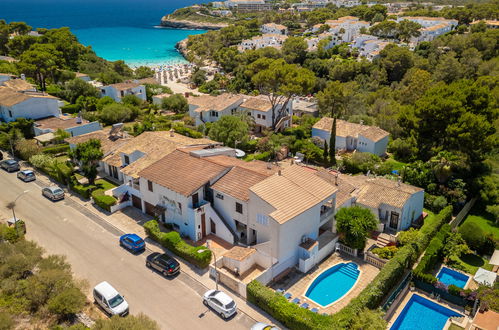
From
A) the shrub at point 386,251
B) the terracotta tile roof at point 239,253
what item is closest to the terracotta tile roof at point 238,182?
the terracotta tile roof at point 239,253

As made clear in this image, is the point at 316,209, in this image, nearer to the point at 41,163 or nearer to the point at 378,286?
the point at 378,286

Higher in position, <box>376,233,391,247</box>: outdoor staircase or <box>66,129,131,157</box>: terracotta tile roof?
<box>66,129,131,157</box>: terracotta tile roof

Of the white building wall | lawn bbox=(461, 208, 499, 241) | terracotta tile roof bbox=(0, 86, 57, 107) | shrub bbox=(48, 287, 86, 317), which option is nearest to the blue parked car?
shrub bbox=(48, 287, 86, 317)

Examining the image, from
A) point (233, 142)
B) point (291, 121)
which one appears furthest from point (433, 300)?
point (291, 121)

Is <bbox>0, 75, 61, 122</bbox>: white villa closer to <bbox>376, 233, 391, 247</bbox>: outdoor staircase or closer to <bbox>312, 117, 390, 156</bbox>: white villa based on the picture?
<bbox>312, 117, 390, 156</bbox>: white villa

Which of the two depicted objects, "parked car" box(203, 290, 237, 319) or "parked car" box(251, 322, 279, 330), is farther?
"parked car" box(203, 290, 237, 319)

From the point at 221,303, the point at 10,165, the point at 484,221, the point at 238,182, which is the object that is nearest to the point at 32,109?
the point at 10,165

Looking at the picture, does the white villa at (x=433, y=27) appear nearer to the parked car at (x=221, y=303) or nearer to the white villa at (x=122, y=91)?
the white villa at (x=122, y=91)
